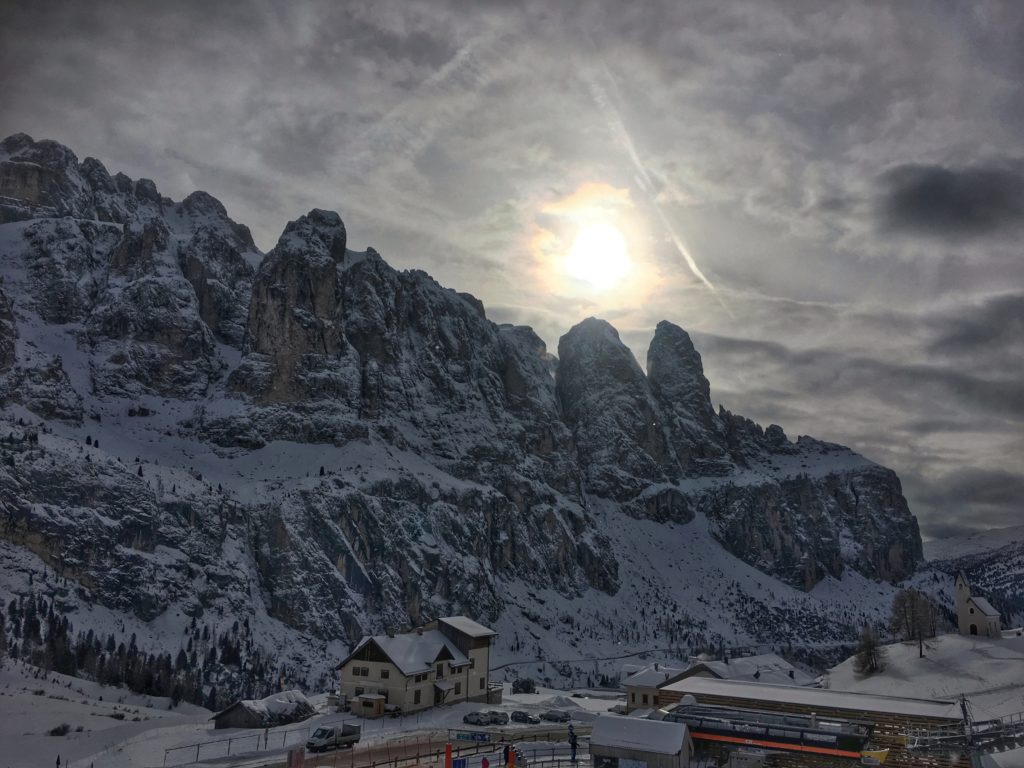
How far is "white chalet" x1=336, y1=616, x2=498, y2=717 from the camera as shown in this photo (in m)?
70.4

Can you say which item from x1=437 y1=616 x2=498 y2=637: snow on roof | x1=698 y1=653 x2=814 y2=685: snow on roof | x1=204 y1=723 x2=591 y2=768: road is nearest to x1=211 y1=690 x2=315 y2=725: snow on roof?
x1=204 y1=723 x2=591 y2=768: road

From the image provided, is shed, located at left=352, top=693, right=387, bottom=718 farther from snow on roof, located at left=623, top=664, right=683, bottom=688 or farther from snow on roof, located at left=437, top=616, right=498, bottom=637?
snow on roof, located at left=623, top=664, right=683, bottom=688

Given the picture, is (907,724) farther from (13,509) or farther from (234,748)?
(13,509)

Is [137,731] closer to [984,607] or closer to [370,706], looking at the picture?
[370,706]

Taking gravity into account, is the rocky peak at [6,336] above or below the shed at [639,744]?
above

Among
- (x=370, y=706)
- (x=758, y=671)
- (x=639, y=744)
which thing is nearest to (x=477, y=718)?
(x=370, y=706)

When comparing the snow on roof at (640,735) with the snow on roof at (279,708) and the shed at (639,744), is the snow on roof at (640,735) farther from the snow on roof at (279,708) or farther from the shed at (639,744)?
the snow on roof at (279,708)

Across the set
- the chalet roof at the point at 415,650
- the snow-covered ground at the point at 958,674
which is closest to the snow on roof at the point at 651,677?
the chalet roof at the point at 415,650

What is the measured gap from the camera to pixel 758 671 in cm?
9044

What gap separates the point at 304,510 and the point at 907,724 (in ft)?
450

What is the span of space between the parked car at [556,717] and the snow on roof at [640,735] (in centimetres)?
2388

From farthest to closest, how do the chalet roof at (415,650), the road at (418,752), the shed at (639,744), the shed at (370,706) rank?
the chalet roof at (415,650), the shed at (370,706), the road at (418,752), the shed at (639,744)

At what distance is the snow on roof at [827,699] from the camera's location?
5387 centimetres

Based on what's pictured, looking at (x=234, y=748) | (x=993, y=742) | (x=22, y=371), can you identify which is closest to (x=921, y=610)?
(x=993, y=742)
